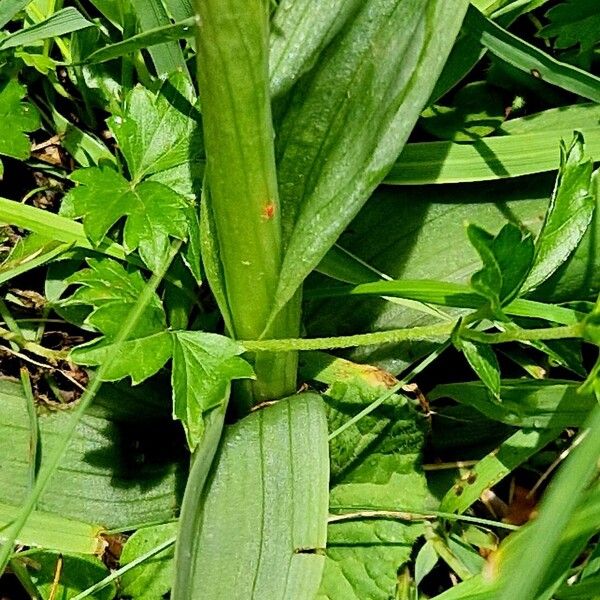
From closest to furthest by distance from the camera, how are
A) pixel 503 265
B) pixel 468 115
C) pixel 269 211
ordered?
pixel 503 265
pixel 269 211
pixel 468 115

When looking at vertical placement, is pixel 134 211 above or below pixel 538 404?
above

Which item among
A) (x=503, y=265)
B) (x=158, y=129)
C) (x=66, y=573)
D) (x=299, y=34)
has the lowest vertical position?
(x=66, y=573)

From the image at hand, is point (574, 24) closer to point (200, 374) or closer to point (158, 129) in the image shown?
point (158, 129)

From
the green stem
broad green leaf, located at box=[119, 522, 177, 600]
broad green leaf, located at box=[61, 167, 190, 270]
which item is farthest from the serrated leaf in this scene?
broad green leaf, located at box=[119, 522, 177, 600]

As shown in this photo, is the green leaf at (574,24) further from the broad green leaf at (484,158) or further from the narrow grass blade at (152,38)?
the narrow grass blade at (152,38)

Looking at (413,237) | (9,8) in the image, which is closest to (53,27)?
(9,8)

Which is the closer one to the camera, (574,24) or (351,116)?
(351,116)

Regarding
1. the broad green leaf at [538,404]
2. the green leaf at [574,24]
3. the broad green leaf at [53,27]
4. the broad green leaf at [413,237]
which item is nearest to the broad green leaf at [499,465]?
the broad green leaf at [538,404]

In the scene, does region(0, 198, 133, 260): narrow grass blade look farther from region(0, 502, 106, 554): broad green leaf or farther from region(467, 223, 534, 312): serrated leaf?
region(467, 223, 534, 312): serrated leaf
